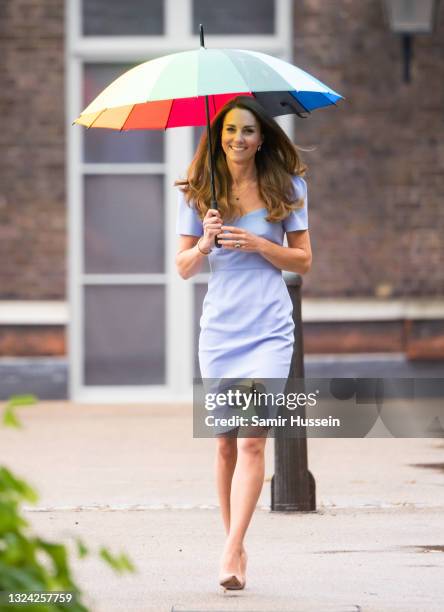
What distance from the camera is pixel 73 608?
2139 millimetres

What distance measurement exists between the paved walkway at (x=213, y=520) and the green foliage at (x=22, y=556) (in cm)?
162

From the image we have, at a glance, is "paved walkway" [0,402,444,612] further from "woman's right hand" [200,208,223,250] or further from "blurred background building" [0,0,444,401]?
"blurred background building" [0,0,444,401]

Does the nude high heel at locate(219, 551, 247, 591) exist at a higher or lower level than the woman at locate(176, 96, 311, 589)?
lower

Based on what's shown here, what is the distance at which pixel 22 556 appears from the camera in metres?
2.11

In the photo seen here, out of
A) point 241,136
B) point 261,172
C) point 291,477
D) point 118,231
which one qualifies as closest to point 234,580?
point 261,172

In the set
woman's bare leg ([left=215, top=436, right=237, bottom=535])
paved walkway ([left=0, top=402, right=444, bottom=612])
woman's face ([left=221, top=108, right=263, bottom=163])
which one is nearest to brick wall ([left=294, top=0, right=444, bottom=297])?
paved walkway ([left=0, top=402, right=444, bottom=612])

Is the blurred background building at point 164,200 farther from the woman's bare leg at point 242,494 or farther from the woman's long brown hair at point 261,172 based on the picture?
the woman's bare leg at point 242,494

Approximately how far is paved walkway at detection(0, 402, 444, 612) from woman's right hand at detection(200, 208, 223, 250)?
1.22 metres

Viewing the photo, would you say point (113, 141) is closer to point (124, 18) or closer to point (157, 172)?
point (157, 172)

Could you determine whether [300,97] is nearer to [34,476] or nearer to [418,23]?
[34,476]

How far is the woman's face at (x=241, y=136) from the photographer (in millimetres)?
5038

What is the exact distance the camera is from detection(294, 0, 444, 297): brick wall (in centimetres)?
1189

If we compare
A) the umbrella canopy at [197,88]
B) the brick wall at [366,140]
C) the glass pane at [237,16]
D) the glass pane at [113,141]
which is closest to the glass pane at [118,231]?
the glass pane at [113,141]

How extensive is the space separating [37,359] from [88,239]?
1103 mm
